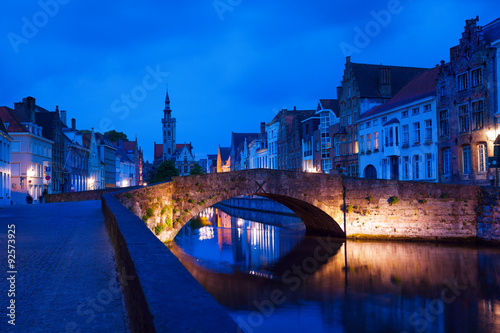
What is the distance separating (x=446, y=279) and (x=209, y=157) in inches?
4490

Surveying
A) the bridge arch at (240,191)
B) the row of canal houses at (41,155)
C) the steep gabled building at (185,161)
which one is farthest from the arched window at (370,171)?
the steep gabled building at (185,161)

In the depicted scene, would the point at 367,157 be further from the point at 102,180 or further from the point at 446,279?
the point at 102,180

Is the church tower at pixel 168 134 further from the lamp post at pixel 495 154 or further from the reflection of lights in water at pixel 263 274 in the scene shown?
the reflection of lights in water at pixel 263 274

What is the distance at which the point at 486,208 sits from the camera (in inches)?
819

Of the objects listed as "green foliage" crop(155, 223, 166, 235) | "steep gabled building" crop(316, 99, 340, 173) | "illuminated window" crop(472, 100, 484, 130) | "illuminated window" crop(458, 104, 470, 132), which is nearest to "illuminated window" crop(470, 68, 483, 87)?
"illuminated window" crop(472, 100, 484, 130)

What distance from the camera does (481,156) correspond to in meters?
23.8

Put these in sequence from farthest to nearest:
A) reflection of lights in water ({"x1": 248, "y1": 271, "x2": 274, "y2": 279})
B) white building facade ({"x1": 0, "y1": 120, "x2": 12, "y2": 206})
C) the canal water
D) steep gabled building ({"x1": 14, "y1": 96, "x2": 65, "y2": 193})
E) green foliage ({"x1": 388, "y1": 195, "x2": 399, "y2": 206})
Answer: steep gabled building ({"x1": 14, "y1": 96, "x2": 65, "y2": 193}) < white building facade ({"x1": 0, "y1": 120, "x2": 12, "y2": 206}) < green foliage ({"x1": 388, "y1": 195, "x2": 399, "y2": 206}) < reflection of lights in water ({"x1": 248, "y1": 271, "x2": 274, "y2": 279}) < the canal water

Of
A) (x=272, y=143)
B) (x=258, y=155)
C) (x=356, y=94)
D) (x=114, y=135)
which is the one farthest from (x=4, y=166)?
(x=114, y=135)

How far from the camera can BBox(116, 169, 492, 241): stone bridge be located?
2075 centimetres

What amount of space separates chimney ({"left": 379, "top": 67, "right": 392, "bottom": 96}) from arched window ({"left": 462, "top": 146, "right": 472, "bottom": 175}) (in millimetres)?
11972

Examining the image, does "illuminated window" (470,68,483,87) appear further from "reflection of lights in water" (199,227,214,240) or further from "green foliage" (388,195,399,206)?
"reflection of lights in water" (199,227,214,240)

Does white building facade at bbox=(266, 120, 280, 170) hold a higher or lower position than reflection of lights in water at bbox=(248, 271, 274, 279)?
higher

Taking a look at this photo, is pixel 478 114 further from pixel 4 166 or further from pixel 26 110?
pixel 26 110

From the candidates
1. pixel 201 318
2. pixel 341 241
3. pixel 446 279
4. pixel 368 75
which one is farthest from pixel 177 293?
pixel 368 75
